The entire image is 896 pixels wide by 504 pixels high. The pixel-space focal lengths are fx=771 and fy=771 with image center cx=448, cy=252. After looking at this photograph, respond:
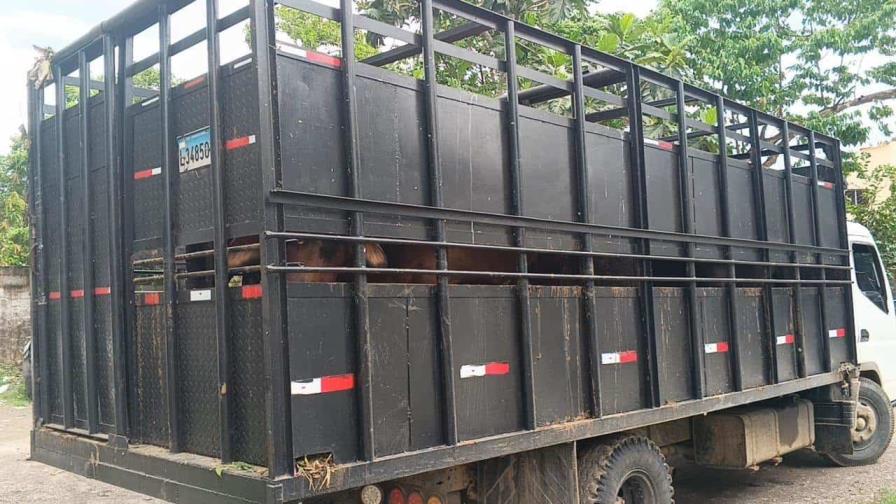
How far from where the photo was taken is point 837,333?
24.5ft

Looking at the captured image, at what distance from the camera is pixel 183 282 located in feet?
12.5

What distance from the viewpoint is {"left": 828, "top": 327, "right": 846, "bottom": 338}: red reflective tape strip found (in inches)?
288

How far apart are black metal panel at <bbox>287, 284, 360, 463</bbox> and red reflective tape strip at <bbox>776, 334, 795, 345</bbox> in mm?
4455

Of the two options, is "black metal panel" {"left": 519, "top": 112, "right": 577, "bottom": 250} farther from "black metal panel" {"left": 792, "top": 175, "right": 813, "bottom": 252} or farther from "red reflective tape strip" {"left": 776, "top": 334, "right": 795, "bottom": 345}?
"black metal panel" {"left": 792, "top": 175, "right": 813, "bottom": 252}

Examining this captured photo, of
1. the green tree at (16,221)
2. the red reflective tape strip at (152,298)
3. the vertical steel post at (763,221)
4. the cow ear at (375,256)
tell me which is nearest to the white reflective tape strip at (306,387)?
the cow ear at (375,256)

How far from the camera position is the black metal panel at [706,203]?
19.0ft

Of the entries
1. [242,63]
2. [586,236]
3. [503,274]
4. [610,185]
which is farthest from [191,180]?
[610,185]

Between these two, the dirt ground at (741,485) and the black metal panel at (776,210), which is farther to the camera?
the dirt ground at (741,485)

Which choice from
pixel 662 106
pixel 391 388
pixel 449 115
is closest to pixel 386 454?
pixel 391 388

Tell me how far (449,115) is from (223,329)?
159cm

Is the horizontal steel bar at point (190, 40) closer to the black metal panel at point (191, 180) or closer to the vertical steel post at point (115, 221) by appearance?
the vertical steel post at point (115, 221)

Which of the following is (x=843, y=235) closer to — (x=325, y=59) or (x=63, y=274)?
(x=325, y=59)

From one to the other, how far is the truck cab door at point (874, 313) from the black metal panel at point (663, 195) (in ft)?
11.1

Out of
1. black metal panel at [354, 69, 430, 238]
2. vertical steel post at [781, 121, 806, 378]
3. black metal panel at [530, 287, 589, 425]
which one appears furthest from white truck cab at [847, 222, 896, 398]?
black metal panel at [354, 69, 430, 238]
